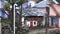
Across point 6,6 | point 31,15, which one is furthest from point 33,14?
point 6,6

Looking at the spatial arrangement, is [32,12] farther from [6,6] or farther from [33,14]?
[6,6]

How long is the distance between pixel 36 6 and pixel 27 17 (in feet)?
0.96

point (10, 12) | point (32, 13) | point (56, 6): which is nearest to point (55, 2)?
point (56, 6)

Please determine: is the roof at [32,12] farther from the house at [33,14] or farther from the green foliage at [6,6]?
the green foliage at [6,6]

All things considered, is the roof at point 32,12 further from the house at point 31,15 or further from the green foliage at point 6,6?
the green foliage at point 6,6

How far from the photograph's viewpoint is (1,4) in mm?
5406

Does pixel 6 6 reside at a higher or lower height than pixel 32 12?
higher

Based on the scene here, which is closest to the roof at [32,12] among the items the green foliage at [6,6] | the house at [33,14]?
the house at [33,14]

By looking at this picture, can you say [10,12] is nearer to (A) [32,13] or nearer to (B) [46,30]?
(A) [32,13]

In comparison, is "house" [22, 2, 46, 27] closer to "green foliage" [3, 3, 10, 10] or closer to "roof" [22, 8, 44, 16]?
"roof" [22, 8, 44, 16]

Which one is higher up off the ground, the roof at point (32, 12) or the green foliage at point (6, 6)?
the green foliage at point (6, 6)

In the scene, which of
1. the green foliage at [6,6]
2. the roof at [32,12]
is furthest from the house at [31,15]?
the green foliage at [6,6]

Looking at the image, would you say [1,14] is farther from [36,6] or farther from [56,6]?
[56,6]

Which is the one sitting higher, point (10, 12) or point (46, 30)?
point (10, 12)
